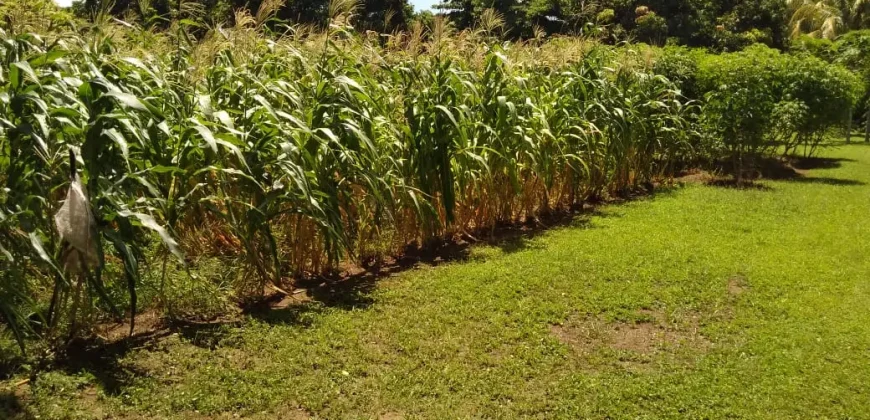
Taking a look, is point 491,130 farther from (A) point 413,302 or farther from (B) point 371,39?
(A) point 413,302

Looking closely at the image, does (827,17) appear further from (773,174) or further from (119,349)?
(119,349)

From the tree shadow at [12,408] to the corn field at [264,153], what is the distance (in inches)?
10.7

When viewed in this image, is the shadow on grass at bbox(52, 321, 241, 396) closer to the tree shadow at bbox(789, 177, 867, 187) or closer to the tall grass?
the tall grass

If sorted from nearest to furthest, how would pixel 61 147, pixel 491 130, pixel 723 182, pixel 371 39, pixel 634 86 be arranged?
1. pixel 61 147
2. pixel 491 130
3. pixel 371 39
4. pixel 634 86
5. pixel 723 182

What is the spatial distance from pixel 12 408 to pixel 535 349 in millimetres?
2769

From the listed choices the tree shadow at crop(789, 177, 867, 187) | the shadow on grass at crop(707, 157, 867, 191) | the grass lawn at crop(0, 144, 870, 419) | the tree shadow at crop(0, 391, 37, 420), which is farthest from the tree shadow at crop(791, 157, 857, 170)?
the tree shadow at crop(0, 391, 37, 420)

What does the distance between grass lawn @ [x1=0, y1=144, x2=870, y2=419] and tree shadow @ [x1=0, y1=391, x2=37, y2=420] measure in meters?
0.01

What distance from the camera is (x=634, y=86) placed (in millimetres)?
9406

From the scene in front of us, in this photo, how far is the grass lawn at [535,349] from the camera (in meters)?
3.54

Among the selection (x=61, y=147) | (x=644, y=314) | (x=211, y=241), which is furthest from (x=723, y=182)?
(x=61, y=147)

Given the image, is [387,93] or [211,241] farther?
[387,93]

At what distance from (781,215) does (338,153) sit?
6.26 meters

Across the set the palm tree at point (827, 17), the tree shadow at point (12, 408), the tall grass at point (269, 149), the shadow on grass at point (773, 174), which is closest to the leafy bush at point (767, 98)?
the shadow on grass at point (773, 174)

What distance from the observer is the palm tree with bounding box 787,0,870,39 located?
106 ft
